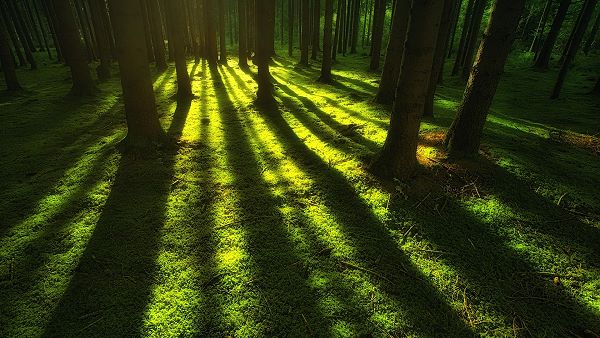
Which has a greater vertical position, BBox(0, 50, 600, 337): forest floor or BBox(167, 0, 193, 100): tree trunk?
BBox(167, 0, 193, 100): tree trunk

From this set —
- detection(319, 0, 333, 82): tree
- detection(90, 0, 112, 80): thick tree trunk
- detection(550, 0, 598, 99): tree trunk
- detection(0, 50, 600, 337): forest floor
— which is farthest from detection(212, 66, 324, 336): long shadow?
detection(90, 0, 112, 80): thick tree trunk

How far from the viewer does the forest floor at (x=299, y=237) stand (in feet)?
8.46

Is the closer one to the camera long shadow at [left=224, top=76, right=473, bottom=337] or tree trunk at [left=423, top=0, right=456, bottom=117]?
long shadow at [left=224, top=76, right=473, bottom=337]

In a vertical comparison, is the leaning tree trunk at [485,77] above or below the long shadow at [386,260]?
above

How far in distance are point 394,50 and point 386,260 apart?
23.2 ft

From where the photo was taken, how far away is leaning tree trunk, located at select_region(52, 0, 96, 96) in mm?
9680

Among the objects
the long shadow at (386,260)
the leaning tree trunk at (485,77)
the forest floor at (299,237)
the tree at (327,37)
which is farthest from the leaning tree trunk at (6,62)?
the leaning tree trunk at (485,77)

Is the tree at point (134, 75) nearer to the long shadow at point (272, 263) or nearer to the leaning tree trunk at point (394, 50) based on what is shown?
the long shadow at point (272, 263)

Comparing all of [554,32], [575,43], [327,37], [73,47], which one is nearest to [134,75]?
[73,47]

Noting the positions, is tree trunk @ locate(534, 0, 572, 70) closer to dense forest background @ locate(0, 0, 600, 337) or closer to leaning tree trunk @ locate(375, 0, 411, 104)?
dense forest background @ locate(0, 0, 600, 337)

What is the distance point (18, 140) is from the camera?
21.1 ft

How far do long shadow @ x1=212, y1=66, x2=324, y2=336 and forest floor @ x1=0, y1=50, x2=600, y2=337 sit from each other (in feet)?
0.06

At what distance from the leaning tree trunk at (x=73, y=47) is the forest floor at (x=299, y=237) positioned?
4376 millimetres

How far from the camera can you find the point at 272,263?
3168 millimetres
